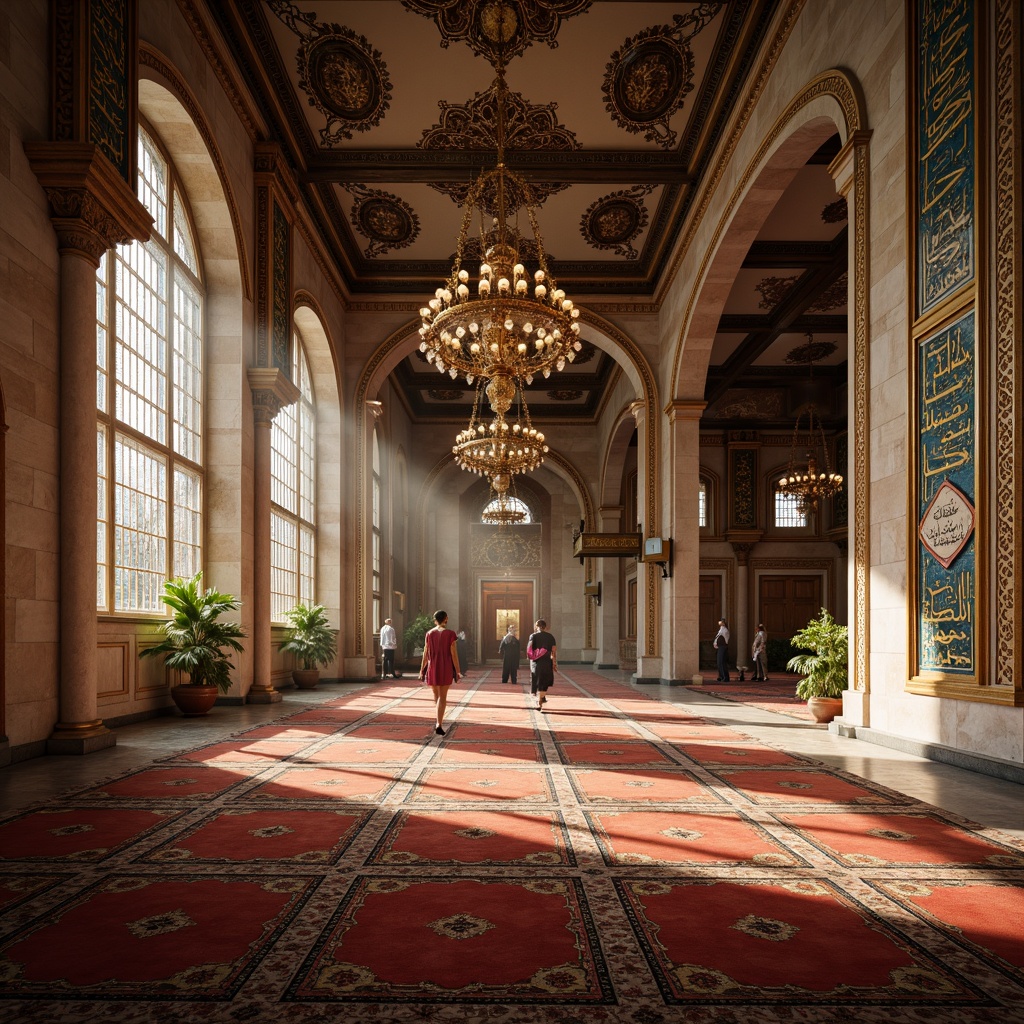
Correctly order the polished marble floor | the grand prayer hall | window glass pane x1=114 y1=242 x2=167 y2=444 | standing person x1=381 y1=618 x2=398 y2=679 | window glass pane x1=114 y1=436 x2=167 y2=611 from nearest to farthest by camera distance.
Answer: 1. the grand prayer hall
2. the polished marble floor
3. window glass pane x1=114 y1=436 x2=167 y2=611
4. window glass pane x1=114 y1=242 x2=167 y2=444
5. standing person x1=381 y1=618 x2=398 y2=679

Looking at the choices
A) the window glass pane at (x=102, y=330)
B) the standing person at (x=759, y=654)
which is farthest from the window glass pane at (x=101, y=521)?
the standing person at (x=759, y=654)

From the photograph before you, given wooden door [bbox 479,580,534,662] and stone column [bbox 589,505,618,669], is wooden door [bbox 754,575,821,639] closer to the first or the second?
stone column [bbox 589,505,618,669]

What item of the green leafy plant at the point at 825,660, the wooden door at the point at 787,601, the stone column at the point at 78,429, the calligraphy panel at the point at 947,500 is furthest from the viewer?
the wooden door at the point at 787,601

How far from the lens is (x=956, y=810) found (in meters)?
5.07

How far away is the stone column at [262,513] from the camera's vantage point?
39.2 ft

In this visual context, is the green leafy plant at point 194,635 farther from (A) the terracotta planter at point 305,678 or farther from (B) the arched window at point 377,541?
(B) the arched window at point 377,541

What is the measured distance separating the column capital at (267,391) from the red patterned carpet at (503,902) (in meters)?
6.69

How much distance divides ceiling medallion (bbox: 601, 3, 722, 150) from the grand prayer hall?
0.06 metres

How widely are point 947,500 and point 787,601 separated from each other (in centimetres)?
2064

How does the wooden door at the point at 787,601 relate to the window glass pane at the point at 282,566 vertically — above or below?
below

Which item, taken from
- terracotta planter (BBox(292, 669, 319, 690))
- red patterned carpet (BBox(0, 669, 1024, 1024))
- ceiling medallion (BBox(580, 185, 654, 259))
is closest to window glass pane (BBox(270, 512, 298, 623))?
terracotta planter (BBox(292, 669, 319, 690))

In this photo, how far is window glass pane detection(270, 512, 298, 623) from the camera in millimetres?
14453

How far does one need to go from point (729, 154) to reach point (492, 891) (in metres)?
11.5

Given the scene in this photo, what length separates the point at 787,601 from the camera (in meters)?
26.4
